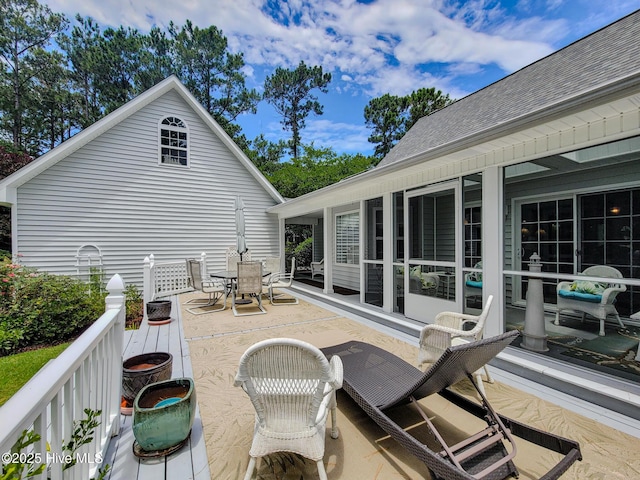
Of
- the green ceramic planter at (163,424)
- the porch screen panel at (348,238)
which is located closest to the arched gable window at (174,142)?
the porch screen panel at (348,238)

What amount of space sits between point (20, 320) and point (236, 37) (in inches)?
807

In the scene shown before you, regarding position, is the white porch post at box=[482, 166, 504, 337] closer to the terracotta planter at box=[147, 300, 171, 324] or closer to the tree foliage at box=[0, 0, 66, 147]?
the terracotta planter at box=[147, 300, 171, 324]

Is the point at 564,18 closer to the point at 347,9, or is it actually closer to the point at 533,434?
the point at 347,9

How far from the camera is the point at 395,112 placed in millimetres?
19078

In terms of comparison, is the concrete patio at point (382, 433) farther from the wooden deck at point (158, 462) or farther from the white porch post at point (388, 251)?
the white porch post at point (388, 251)

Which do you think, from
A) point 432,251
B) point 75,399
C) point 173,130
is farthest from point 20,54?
point 432,251

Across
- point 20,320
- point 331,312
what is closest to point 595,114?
point 331,312

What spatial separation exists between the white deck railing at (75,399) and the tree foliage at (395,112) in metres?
18.7

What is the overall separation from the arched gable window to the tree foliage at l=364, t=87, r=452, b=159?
13212mm

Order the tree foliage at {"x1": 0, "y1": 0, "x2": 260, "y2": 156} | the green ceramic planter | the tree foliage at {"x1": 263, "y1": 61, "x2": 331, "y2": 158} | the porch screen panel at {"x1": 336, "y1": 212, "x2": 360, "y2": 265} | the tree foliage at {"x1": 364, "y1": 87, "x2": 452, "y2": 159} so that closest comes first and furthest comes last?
the green ceramic planter
the porch screen panel at {"x1": 336, "y1": 212, "x2": 360, "y2": 265}
the tree foliage at {"x1": 0, "y1": 0, "x2": 260, "y2": 156}
the tree foliage at {"x1": 364, "y1": 87, "x2": 452, "y2": 159}
the tree foliage at {"x1": 263, "y1": 61, "x2": 331, "y2": 158}

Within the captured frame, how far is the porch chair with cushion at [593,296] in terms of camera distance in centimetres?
417

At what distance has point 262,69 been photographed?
20594 mm

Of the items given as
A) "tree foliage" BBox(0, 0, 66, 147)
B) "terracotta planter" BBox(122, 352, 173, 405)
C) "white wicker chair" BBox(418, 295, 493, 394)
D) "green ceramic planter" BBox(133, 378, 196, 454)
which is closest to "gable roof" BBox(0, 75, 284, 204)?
"terracotta planter" BBox(122, 352, 173, 405)

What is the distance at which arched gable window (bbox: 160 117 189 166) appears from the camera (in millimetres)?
9453
